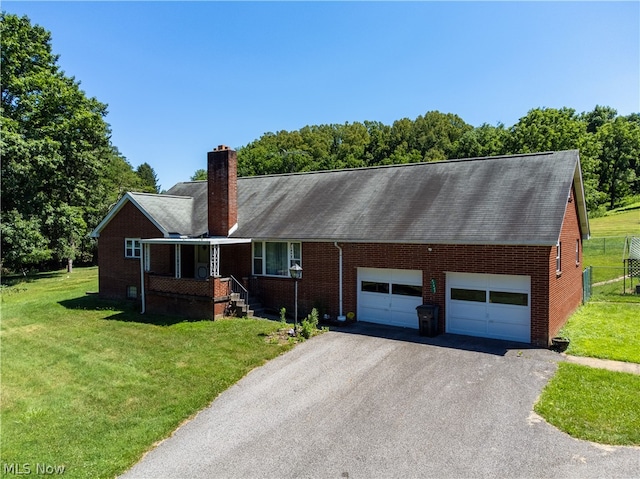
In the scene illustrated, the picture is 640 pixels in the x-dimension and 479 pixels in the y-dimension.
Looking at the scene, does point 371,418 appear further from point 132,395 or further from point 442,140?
point 442,140

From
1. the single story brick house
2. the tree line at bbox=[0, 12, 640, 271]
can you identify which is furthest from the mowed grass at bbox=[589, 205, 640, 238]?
the single story brick house

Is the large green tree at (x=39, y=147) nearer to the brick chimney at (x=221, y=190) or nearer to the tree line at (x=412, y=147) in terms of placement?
the brick chimney at (x=221, y=190)

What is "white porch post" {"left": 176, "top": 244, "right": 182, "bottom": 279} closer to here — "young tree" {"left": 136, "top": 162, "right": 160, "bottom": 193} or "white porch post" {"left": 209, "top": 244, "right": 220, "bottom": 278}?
"white porch post" {"left": 209, "top": 244, "right": 220, "bottom": 278}

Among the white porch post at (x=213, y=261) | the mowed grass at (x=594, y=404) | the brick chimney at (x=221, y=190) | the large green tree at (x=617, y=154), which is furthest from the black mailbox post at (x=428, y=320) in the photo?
the large green tree at (x=617, y=154)

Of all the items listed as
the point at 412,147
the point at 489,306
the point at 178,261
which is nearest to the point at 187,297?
the point at 178,261

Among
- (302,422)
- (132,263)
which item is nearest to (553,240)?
(302,422)
